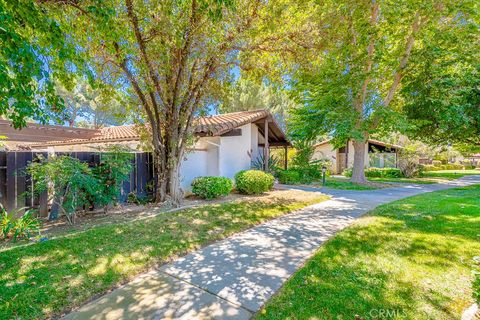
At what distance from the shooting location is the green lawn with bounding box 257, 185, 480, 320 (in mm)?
2729

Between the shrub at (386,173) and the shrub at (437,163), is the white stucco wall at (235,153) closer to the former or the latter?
the shrub at (386,173)

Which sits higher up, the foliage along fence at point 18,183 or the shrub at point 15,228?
the foliage along fence at point 18,183

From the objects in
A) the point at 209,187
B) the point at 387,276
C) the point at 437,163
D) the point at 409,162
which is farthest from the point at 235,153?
the point at 437,163

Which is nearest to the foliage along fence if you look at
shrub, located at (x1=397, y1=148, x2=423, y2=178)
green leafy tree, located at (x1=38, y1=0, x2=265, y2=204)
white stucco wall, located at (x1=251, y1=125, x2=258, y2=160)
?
green leafy tree, located at (x1=38, y1=0, x2=265, y2=204)

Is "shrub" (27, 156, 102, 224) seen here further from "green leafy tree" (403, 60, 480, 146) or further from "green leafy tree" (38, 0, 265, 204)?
"green leafy tree" (403, 60, 480, 146)

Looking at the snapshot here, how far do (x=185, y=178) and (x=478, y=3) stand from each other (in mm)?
15446

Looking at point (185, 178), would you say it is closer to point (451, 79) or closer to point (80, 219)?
point (80, 219)

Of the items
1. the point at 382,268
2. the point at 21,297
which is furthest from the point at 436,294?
the point at 21,297

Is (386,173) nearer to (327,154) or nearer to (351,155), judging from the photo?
(351,155)

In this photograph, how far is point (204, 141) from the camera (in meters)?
11.1

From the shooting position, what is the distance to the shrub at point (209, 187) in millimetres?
9273

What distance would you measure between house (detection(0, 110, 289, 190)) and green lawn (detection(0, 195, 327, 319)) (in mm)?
4050

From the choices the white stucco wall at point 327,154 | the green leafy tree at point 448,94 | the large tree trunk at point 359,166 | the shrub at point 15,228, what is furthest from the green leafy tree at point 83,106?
the white stucco wall at point 327,154
